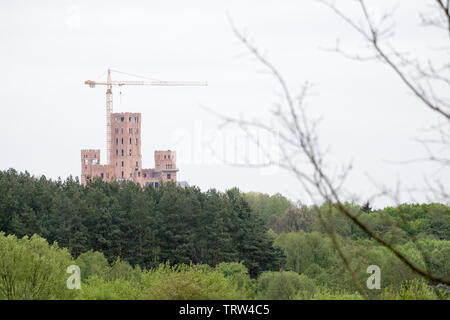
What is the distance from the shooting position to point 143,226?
6488 centimetres

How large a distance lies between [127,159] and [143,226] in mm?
107023

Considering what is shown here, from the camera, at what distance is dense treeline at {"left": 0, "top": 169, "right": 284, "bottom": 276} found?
62406 mm

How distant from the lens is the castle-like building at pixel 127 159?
167375 mm

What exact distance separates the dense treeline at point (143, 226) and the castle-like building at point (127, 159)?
97848 millimetres

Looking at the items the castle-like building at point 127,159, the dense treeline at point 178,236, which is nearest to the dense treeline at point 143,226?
the dense treeline at point 178,236

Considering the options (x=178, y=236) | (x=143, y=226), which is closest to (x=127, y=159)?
(x=143, y=226)

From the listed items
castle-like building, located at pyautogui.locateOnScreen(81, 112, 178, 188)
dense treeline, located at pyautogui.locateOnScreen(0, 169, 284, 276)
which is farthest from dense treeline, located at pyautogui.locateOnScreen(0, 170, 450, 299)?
castle-like building, located at pyautogui.locateOnScreen(81, 112, 178, 188)

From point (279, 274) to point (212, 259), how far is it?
12.9 meters

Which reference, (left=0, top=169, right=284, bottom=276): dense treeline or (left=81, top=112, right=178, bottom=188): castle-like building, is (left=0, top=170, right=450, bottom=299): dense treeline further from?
(left=81, top=112, right=178, bottom=188): castle-like building

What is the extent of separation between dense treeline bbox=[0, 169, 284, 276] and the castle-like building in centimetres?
9785
